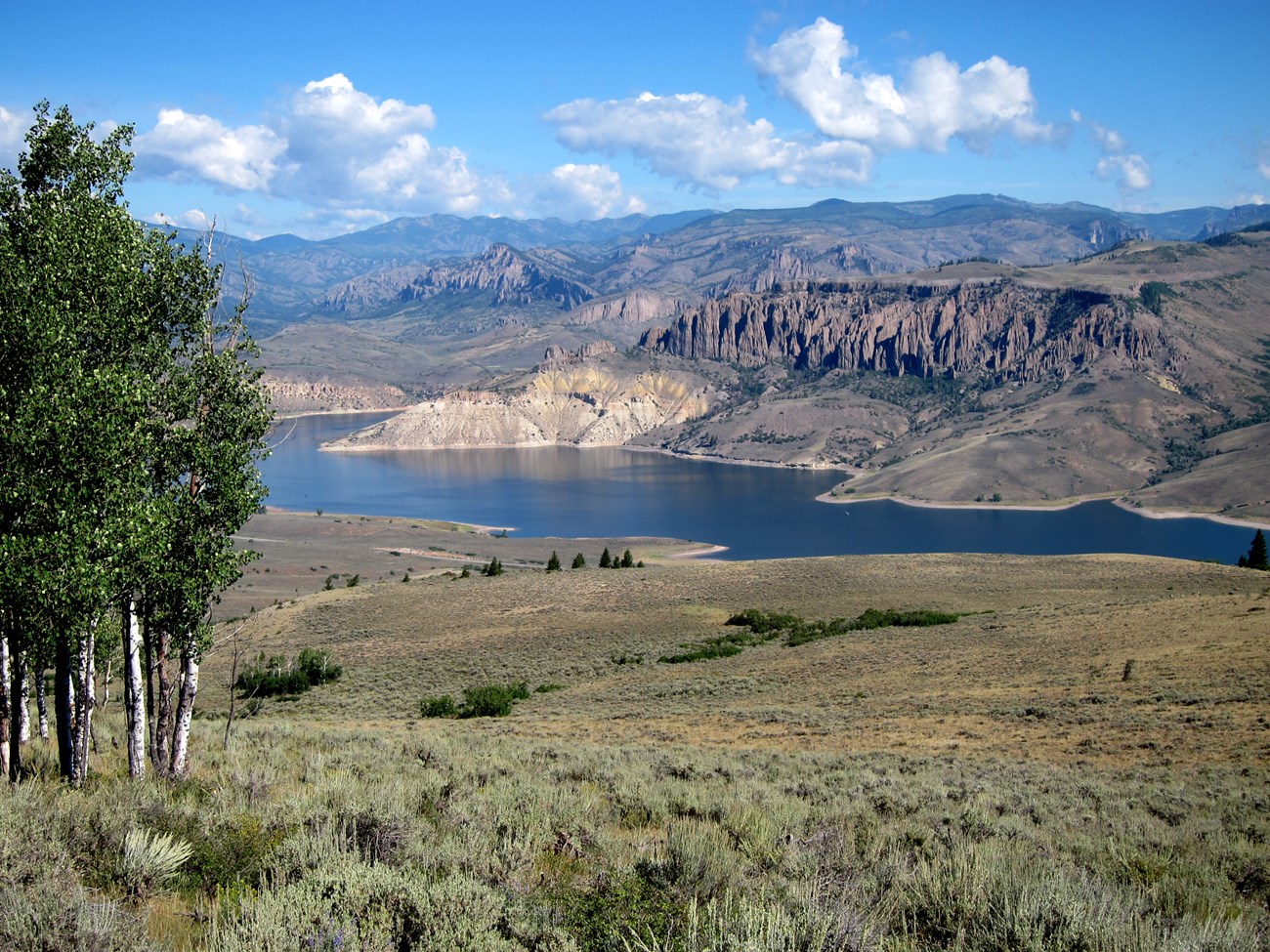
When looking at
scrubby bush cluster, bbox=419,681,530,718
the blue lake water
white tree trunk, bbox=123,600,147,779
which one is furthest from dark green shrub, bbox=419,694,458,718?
the blue lake water

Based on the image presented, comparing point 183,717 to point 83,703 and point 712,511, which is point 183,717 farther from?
point 712,511

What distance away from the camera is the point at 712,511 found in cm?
13350

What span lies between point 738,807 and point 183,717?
6860 millimetres

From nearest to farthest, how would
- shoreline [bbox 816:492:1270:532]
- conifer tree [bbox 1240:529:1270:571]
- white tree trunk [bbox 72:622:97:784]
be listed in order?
white tree trunk [bbox 72:622:97:784] → conifer tree [bbox 1240:529:1270:571] → shoreline [bbox 816:492:1270:532]

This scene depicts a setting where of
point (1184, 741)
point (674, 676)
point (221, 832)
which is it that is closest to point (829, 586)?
point (674, 676)

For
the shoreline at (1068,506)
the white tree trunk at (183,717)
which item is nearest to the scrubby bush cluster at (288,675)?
the white tree trunk at (183,717)

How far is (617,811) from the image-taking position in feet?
32.5

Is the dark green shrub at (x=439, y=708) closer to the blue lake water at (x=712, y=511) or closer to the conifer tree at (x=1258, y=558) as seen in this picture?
the conifer tree at (x=1258, y=558)

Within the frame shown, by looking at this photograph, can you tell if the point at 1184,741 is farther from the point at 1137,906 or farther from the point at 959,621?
the point at 959,621

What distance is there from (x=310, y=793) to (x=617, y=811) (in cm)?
317

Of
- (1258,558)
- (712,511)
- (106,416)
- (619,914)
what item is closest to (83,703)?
(106,416)

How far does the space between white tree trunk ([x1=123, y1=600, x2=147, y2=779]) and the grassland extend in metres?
0.54

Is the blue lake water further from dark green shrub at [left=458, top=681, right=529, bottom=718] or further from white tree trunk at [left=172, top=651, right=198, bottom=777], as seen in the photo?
white tree trunk at [left=172, top=651, right=198, bottom=777]

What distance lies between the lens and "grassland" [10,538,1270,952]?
16.6ft
